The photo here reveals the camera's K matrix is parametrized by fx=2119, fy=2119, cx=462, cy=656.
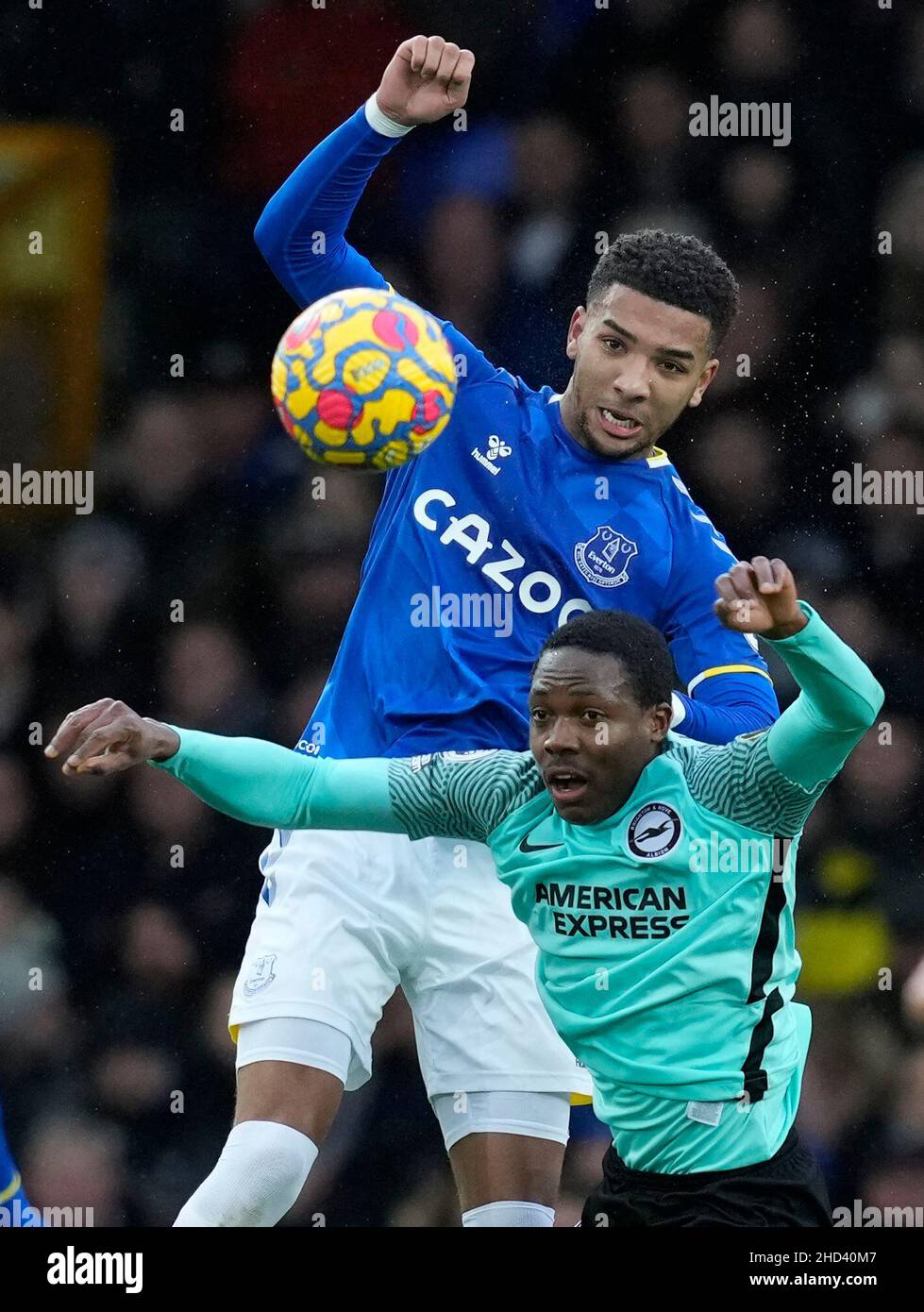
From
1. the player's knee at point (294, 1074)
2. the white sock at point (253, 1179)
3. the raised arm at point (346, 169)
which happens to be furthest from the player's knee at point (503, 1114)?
the raised arm at point (346, 169)

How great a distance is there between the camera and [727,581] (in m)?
3.14

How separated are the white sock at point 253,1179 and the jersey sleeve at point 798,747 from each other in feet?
3.30

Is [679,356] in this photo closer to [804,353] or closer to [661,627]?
[661,627]

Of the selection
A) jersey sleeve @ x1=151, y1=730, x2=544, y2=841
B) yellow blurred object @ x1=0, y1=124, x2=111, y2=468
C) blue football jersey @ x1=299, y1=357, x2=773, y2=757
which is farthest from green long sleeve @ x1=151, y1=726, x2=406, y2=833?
yellow blurred object @ x1=0, y1=124, x2=111, y2=468

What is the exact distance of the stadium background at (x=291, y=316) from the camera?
5.59 m

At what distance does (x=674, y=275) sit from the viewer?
4.08 metres

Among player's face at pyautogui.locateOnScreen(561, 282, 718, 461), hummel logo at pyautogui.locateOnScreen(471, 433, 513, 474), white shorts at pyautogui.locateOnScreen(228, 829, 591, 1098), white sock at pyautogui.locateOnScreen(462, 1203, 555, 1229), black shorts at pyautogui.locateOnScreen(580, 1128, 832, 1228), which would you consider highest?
player's face at pyautogui.locateOnScreen(561, 282, 718, 461)

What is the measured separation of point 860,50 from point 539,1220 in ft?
11.0

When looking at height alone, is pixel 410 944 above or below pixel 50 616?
below

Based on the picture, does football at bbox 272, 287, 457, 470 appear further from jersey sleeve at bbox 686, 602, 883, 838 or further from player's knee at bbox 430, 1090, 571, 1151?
player's knee at bbox 430, 1090, 571, 1151

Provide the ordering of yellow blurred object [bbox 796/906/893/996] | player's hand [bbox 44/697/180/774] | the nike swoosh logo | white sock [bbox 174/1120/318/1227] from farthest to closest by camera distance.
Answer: yellow blurred object [bbox 796/906/893/996]
white sock [bbox 174/1120/318/1227]
the nike swoosh logo
player's hand [bbox 44/697/180/774]

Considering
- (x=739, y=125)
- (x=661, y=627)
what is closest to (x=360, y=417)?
(x=661, y=627)

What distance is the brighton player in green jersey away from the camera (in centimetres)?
341

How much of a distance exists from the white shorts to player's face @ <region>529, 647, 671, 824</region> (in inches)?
26.7
